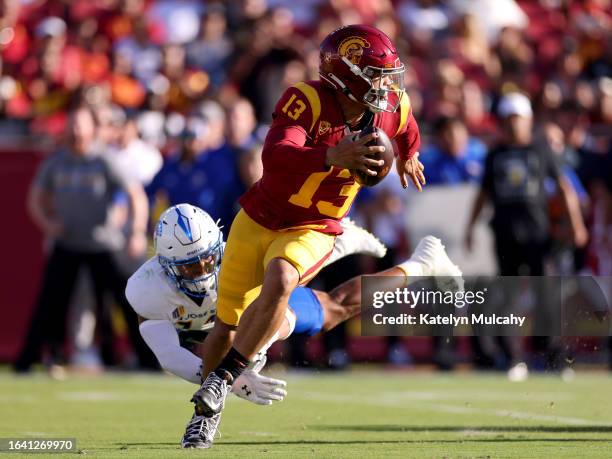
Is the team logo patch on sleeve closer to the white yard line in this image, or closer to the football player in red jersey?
the football player in red jersey

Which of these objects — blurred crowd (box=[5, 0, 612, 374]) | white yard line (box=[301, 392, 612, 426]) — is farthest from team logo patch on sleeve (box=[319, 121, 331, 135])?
blurred crowd (box=[5, 0, 612, 374])

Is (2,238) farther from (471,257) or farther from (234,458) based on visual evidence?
(234,458)

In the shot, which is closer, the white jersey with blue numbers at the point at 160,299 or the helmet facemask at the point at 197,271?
the helmet facemask at the point at 197,271

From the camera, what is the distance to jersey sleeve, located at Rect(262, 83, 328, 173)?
5844 millimetres

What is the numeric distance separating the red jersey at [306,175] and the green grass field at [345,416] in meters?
1.10

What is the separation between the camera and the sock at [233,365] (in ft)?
20.2

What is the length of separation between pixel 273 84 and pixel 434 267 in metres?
5.97

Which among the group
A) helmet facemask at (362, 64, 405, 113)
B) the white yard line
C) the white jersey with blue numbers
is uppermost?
helmet facemask at (362, 64, 405, 113)

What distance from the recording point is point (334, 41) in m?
6.44

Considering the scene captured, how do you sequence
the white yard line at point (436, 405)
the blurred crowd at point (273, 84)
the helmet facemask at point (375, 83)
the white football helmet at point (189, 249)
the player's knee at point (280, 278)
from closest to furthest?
1. the player's knee at point (280, 278)
2. the helmet facemask at point (375, 83)
3. the white football helmet at point (189, 249)
4. the white yard line at point (436, 405)
5. the blurred crowd at point (273, 84)

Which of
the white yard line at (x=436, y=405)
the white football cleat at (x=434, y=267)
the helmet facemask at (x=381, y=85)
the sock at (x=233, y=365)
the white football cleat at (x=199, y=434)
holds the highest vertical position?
the helmet facemask at (x=381, y=85)

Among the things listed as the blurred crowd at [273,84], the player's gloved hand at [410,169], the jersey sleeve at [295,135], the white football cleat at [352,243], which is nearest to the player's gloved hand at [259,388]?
the white football cleat at [352,243]

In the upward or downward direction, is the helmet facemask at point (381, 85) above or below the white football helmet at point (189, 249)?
above

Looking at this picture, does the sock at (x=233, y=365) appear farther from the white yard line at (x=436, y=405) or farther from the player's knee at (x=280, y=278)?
the white yard line at (x=436, y=405)
